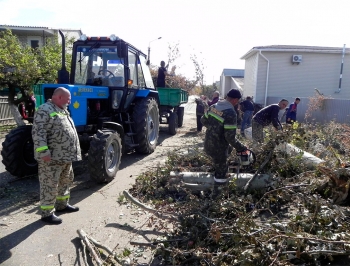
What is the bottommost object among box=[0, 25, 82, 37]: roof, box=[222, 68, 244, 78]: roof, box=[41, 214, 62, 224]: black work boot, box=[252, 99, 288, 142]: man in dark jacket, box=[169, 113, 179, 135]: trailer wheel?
box=[41, 214, 62, 224]: black work boot

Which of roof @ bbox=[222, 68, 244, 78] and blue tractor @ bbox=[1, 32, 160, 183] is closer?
blue tractor @ bbox=[1, 32, 160, 183]

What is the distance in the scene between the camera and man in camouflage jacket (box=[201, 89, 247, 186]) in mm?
4508

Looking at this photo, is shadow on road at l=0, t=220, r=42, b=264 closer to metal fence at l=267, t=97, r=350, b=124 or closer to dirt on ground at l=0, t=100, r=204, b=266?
dirt on ground at l=0, t=100, r=204, b=266

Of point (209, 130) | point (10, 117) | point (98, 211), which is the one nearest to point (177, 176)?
point (209, 130)

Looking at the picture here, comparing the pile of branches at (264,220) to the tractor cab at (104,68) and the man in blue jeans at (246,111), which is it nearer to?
the tractor cab at (104,68)

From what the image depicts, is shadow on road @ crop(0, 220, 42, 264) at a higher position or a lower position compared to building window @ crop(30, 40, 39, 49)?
lower

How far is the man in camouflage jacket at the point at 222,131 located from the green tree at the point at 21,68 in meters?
8.55

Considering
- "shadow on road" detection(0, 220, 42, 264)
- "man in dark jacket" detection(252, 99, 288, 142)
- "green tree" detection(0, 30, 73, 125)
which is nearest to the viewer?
"shadow on road" detection(0, 220, 42, 264)

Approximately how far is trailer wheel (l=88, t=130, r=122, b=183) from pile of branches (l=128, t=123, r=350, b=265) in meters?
0.57

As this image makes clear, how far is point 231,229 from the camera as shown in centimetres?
338

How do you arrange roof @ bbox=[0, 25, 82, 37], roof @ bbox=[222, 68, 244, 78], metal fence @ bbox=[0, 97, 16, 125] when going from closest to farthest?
metal fence @ bbox=[0, 97, 16, 125]
roof @ bbox=[0, 25, 82, 37]
roof @ bbox=[222, 68, 244, 78]

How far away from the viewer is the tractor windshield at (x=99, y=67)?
7.33 m

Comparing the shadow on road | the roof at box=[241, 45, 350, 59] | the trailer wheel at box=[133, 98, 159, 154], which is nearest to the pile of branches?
the shadow on road

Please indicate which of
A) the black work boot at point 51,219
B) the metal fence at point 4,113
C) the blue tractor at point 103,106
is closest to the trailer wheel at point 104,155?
the blue tractor at point 103,106
